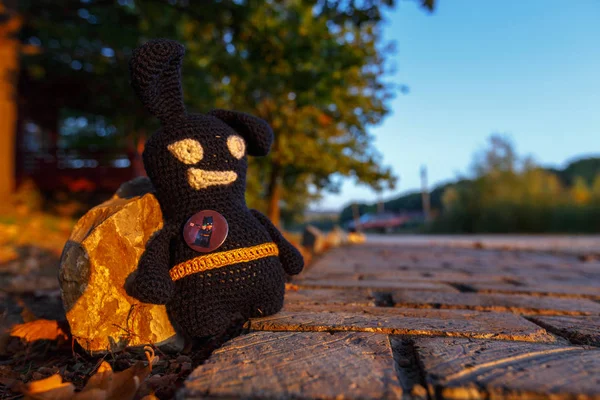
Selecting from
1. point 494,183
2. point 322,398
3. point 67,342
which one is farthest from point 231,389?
point 494,183

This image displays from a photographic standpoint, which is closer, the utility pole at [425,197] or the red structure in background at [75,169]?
the red structure in background at [75,169]

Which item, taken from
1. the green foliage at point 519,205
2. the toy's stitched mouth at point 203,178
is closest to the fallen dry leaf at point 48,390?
the toy's stitched mouth at point 203,178

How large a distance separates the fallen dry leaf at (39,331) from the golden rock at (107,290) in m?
0.37

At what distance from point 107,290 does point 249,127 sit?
0.79 m

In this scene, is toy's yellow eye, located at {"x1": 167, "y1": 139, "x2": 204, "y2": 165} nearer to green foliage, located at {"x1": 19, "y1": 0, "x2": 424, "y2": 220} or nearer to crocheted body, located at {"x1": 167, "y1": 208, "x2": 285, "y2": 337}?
crocheted body, located at {"x1": 167, "y1": 208, "x2": 285, "y2": 337}

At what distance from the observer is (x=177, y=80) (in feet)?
4.92

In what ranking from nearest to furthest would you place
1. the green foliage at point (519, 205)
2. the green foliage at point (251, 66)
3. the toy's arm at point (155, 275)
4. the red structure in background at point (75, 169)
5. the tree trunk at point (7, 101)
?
1. the toy's arm at point (155, 275)
2. the green foliage at point (251, 66)
3. the tree trunk at point (7, 101)
4. the red structure in background at point (75, 169)
5. the green foliage at point (519, 205)

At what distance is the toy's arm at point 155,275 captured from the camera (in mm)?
1229

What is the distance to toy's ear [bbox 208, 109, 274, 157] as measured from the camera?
5.30 feet

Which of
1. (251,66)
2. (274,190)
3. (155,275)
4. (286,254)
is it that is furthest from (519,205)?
(155,275)

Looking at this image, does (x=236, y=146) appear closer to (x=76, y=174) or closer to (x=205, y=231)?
(x=205, y=231)

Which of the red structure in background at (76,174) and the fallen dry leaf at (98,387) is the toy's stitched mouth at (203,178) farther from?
the red structure in background at (76,174)

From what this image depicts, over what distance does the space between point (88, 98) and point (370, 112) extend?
6765mm

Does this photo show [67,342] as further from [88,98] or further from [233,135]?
[88,98]
